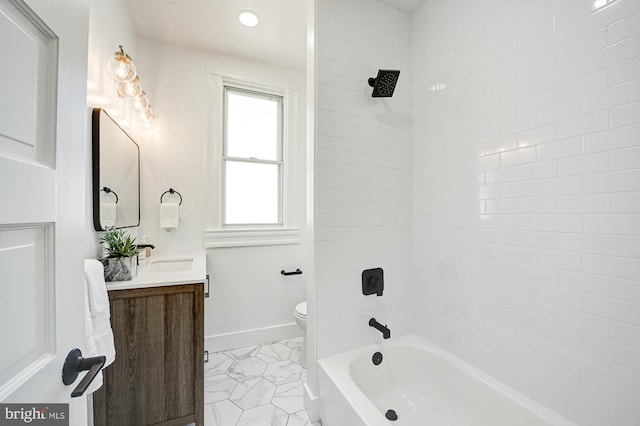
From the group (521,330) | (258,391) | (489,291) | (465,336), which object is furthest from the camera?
(258,391)

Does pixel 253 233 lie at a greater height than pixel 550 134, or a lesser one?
lesser

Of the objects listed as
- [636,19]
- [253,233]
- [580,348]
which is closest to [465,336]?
[580,348]

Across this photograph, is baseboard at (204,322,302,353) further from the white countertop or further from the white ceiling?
the white ceiling

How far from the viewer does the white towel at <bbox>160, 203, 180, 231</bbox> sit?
2.21 meters

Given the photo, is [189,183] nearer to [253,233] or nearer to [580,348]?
[253,233]

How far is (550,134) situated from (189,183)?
8.36 feet

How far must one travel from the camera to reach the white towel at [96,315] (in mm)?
1013

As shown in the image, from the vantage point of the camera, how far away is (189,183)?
2.36 meters

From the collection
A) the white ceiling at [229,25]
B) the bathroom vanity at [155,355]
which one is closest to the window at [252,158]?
the white ceiling at [229,25]

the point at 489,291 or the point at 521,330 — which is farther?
the point at 489,291

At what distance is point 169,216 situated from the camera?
223cm

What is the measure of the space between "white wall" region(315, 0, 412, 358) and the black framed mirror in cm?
119

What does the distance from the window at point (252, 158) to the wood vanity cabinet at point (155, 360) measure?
120cm

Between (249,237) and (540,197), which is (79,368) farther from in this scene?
(249,237)
